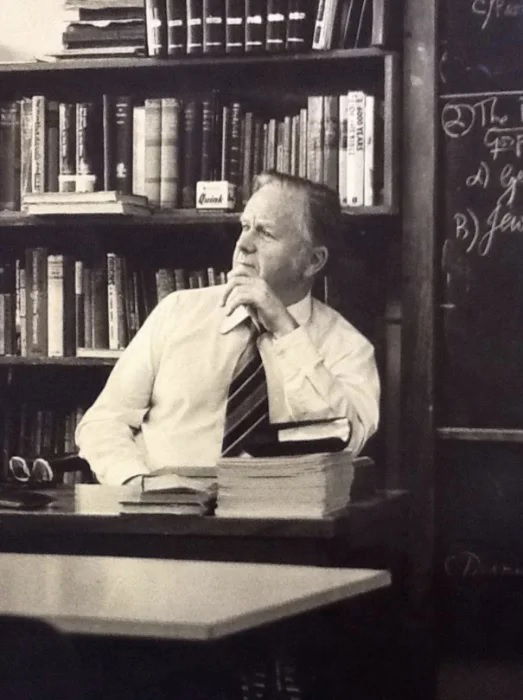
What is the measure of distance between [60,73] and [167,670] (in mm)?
2102

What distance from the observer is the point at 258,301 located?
2932 mm

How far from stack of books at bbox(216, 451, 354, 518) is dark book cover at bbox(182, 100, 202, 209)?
1.00 metres

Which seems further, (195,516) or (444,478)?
(444,478)

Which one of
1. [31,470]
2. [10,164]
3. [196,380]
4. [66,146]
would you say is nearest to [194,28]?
[66,146]

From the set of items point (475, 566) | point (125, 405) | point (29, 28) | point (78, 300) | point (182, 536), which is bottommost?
point (475, 566)

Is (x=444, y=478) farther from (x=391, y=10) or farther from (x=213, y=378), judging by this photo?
(x=391, y=10)

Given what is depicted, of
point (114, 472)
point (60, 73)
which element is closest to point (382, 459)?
point (114, 472)

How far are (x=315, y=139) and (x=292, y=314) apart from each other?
0.41 metres

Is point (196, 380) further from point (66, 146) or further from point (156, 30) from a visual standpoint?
point (156, 30)

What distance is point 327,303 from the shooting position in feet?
10.0

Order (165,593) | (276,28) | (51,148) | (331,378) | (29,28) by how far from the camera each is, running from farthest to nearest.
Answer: (29,28) < (51,148) < (276,28) < (331,378) < (165,593)

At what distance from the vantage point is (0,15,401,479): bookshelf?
307 cm

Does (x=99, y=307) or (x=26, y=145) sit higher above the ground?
(x=26, y=145)

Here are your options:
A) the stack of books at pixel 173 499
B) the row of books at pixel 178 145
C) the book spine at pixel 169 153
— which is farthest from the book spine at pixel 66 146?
the stack of books at pixel 173 499
